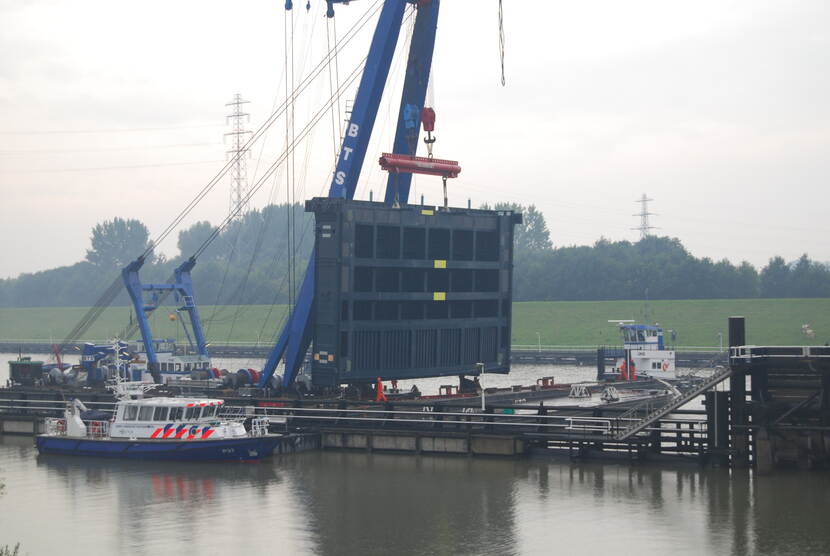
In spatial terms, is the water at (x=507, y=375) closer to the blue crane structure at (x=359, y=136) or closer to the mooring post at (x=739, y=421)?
the blue crane structure at (x=359, y=136)

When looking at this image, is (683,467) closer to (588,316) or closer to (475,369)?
(475,369)

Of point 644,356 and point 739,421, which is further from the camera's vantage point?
point 644,356

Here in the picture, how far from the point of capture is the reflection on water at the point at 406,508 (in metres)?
30.1

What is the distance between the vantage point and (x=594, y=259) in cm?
16138

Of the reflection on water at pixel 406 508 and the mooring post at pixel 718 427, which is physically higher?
the mooring post at pixel 718 427

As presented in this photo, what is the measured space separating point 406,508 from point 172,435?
12034 millimetres

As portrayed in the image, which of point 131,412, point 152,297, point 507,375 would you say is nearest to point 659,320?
point 507,375

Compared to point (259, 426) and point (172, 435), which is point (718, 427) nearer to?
point (259, 426)

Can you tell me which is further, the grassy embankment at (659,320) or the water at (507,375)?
the grassy embankment at (659,320)

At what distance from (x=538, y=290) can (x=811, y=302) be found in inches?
1449

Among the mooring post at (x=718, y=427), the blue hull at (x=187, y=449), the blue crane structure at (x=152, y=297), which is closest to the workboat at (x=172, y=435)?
the blue hull at (x=187, y=449)

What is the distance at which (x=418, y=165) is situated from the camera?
50844mm

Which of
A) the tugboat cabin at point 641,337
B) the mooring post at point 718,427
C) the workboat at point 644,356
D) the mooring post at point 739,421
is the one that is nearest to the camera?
the mooring post at point 739,421

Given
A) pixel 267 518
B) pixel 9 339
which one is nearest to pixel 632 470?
pixel 267 518
